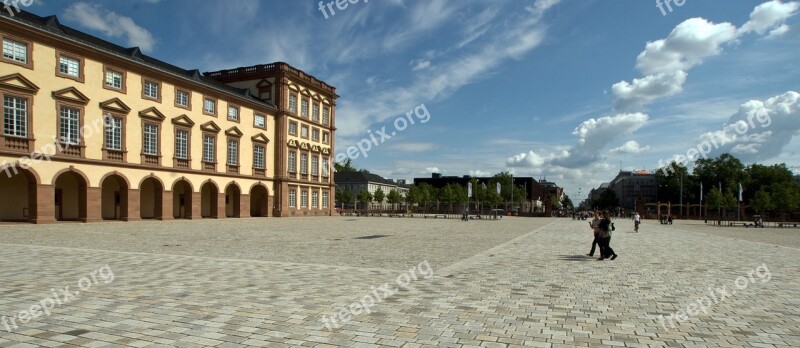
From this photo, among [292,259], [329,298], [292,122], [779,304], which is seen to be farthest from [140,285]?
[292,122]

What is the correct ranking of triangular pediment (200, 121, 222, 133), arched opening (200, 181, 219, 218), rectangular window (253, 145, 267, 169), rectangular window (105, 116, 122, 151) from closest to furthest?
rectangular window (105, 116, 122, 151) → triangular pediment (200, 121, 222, 133) → arched opening (200, 181, 219, 218) → rectangular window (253, 145, 267, 169)

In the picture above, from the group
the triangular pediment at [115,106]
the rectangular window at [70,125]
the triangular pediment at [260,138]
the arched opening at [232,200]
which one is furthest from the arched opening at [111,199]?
the triangular pediment at [260,138]

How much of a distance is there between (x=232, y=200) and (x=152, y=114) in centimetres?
1506

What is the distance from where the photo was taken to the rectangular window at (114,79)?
35.0 metres

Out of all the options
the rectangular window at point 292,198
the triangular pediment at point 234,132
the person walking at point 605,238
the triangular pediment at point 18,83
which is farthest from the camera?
the rectangular window at point 292,198

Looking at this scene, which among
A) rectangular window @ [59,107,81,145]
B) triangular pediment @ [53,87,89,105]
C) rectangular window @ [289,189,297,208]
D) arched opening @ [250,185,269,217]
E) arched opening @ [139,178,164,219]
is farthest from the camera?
rectangular window @ [289,189,297,208]

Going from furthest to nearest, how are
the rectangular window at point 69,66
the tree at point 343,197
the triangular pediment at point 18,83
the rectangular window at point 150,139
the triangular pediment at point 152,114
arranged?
the tree at point 343,197 < the rectangular window at point 150,139 < the triangular pediment at point 152,114 < the rectangular window at point 69,66 < the triangular pediment at point 18,83

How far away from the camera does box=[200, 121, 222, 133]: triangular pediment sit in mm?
44169

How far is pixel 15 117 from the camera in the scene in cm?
2903

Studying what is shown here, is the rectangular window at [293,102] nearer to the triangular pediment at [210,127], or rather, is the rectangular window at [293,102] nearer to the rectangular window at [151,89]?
Result: the triangular pediment at [210,127]

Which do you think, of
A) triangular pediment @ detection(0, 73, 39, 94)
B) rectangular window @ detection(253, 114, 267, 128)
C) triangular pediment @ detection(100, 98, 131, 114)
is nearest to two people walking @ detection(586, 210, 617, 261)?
triangular pediment @ detection(0, 73, 39, 94)

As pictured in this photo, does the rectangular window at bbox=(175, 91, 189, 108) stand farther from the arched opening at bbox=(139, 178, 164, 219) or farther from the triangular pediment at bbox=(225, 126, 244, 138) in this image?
the arched opening at bbox=(139, 178, 164, 219)

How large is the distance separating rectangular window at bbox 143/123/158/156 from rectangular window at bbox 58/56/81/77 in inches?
258

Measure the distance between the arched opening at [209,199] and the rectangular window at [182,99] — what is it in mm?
7511
